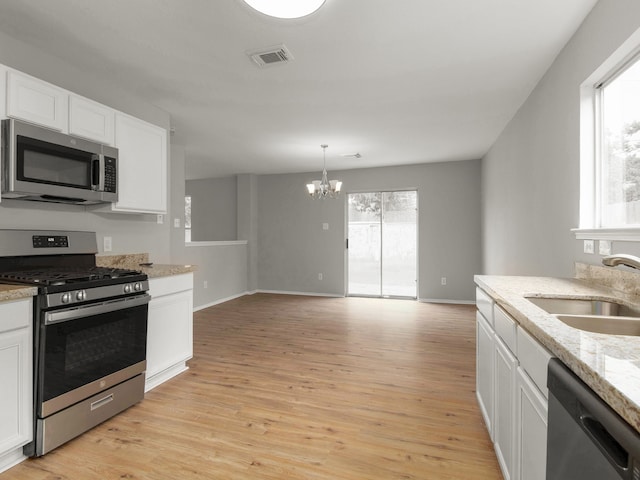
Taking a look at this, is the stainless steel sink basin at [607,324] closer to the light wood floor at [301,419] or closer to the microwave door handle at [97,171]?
the light wood floor at [301,419]

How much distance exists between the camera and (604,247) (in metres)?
1.91

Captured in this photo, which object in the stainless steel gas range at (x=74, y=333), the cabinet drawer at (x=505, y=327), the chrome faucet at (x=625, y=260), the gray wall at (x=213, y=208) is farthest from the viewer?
the gray wall at (x=213, y=208)

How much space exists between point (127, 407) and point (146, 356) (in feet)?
1.08

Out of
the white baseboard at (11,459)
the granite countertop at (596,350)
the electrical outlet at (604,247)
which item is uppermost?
the electrical outlet at (604,247)

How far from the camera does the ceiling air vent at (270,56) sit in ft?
7.77

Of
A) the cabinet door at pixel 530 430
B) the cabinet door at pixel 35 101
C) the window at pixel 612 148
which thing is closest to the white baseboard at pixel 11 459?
the cabinet door at pixel 35 101

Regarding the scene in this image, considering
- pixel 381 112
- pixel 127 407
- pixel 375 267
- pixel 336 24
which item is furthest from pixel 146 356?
pixel 375 267

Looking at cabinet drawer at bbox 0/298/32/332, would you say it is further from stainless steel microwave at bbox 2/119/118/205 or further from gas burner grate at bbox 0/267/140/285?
stainless steel microwave at bbox 2/119/118/205

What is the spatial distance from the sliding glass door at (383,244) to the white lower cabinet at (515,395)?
4.44m

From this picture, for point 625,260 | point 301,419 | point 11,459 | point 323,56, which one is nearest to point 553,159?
point 625,260

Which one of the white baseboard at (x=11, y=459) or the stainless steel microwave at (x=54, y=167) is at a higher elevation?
the stainless steel microwave at (x=54, y=167)

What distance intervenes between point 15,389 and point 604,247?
3134 mm

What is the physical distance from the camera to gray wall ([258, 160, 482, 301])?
19.7ft

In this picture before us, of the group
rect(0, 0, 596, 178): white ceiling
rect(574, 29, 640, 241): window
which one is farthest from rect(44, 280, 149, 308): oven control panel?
rect(574, 29, 640, 241): window
